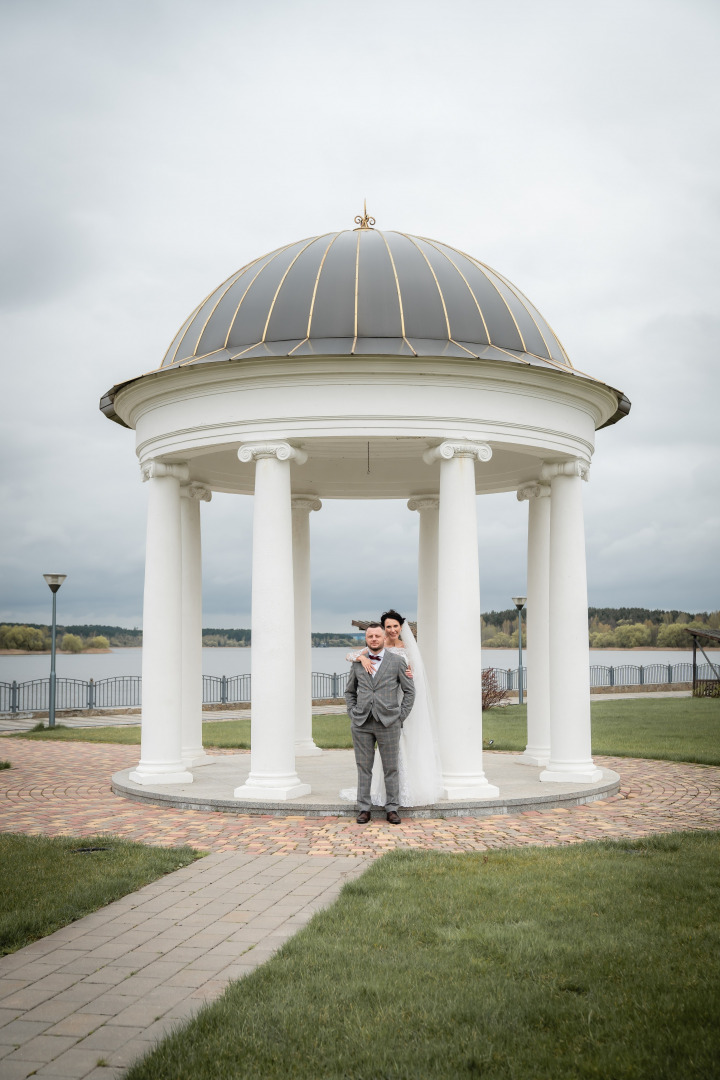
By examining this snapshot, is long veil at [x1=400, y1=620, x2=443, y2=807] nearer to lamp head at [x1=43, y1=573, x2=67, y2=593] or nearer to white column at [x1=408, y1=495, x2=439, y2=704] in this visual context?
white column at [x1=408, y1=495, x2=439, y2=704]

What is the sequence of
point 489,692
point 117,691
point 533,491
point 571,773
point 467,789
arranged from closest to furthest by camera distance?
point 467,789 < point 571,773 < point 533,491 < point 489,692 < point 117,691

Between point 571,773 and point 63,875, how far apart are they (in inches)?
365

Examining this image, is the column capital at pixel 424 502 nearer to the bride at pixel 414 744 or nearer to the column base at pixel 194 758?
the column base at pixel 194 758

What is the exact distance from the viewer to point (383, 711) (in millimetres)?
13609

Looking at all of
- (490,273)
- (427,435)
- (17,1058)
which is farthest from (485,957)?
(490,273)

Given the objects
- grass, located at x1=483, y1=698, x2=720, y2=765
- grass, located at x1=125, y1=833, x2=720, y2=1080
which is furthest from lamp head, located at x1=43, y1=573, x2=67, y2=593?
grass, located at x1=125, y1=833, x2=720, y2=1080

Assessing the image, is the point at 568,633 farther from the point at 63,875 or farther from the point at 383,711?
the point at 63,875

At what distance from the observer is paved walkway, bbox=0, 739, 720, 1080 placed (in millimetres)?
6461

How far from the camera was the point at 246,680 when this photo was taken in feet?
161

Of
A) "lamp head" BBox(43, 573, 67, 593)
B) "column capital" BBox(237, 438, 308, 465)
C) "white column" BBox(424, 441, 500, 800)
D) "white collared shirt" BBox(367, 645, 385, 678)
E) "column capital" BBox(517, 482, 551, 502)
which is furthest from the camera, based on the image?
→ "lamp head" BBox(43, 573, 67, 593)

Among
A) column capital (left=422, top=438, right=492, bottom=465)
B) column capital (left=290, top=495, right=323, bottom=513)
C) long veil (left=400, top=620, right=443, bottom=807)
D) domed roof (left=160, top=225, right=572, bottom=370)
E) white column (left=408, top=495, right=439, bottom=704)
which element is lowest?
long veil (left=400, top=620, right=443, bottom=807)

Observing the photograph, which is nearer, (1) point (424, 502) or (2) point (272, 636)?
(2) point (272, 636)

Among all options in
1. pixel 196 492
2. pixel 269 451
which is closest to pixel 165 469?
pixel 196 492

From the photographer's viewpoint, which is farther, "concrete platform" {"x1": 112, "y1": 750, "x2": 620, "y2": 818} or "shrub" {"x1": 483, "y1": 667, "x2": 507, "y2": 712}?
"shrub" {"x1": 483, "y1": 667, "x2": 507, "y2": 712}
